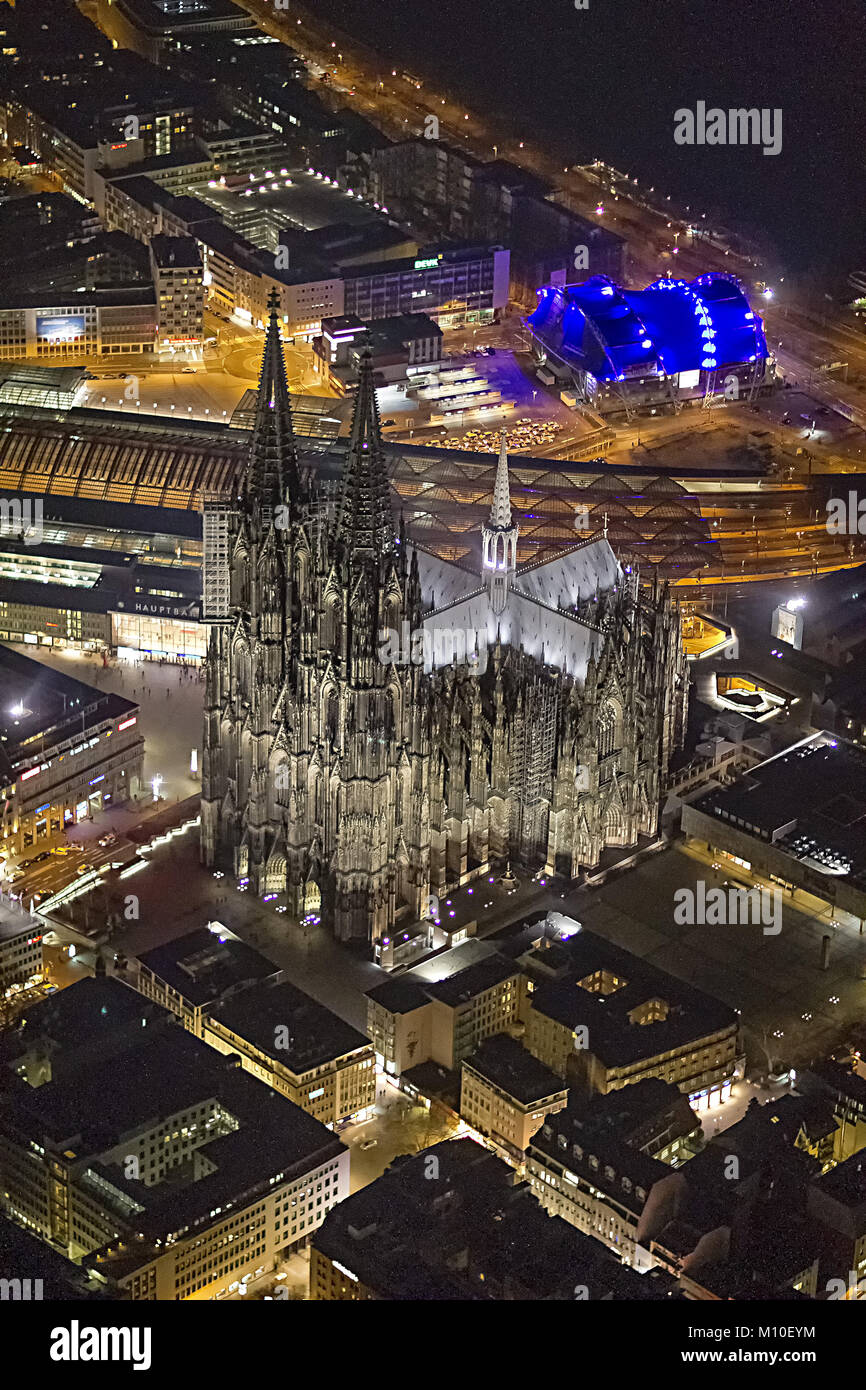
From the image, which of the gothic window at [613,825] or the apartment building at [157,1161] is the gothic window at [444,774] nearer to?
the gothic window at [613,825]

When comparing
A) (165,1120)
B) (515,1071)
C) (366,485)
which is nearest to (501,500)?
(366,485)

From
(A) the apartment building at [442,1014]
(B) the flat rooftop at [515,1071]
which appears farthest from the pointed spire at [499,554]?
(B) the flat rooftop at [515,1071]

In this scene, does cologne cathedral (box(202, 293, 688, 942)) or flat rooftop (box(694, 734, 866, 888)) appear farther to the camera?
flat rooftop (box(694, 734, 866, 888))

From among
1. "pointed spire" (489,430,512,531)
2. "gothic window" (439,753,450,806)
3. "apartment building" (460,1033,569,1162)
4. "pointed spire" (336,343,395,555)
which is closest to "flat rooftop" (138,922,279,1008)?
"apartment building" (460,1033,569,1162)

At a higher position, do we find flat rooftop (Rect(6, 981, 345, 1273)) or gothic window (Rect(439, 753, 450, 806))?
gothic window (Rect(439, 753, 450, 806))

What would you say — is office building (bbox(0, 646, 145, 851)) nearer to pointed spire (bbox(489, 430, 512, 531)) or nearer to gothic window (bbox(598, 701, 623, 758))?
pointed spire (bbox(489, 430, 512, 531))

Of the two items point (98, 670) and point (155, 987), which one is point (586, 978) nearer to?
point (155, 987)

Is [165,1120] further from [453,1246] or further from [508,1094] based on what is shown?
[508,1094]
